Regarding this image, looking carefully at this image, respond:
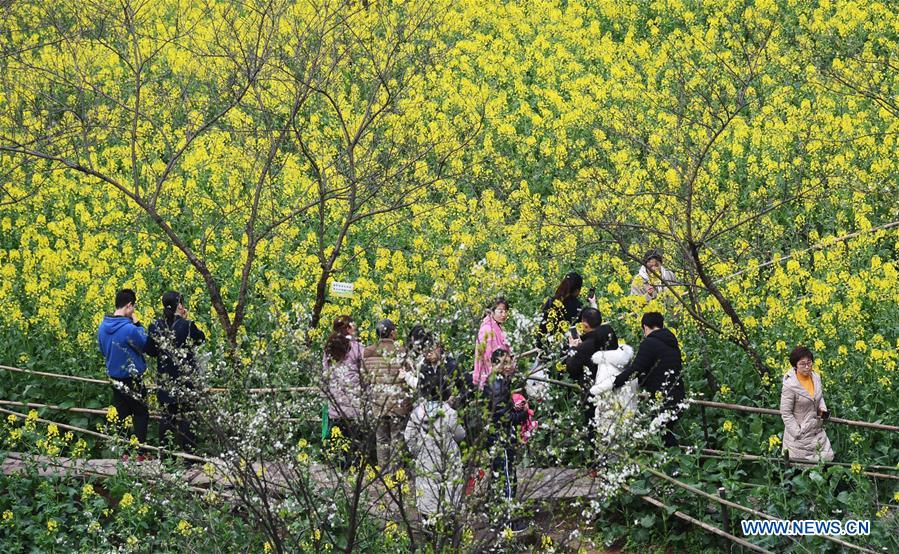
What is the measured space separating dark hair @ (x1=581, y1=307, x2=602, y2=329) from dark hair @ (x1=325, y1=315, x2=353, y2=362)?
1946 mm

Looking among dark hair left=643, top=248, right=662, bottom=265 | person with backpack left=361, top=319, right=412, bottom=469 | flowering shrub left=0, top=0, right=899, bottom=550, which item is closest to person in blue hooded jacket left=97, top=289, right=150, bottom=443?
flowering shrub left=0, top=0, right=899, bottom=550

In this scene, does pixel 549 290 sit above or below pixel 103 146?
below

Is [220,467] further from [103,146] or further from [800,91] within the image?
[800,91]

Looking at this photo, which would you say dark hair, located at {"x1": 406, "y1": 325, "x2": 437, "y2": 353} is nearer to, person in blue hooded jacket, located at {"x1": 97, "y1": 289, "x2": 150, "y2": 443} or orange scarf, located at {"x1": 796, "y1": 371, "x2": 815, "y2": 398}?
orange scarf, located at {"x1": 796, "y1": 371, "x2": 815, "y2": 398}

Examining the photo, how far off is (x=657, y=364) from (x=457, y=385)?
8.36ft

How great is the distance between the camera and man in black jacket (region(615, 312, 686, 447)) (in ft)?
35.6

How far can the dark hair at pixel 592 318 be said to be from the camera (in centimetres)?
1119

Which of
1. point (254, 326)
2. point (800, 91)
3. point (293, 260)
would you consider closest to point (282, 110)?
point (293, 260)

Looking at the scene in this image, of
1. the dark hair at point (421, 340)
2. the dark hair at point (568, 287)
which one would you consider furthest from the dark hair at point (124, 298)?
the dark hair at point (421, 340)

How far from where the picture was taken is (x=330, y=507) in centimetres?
939

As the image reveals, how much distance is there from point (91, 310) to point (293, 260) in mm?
2670

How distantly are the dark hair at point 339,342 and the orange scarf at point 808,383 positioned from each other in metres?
→ 3.61

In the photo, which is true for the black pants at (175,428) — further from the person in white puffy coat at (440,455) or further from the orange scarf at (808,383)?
the orange scarf at (808,383)

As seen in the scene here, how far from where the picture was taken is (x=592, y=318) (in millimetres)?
11195
